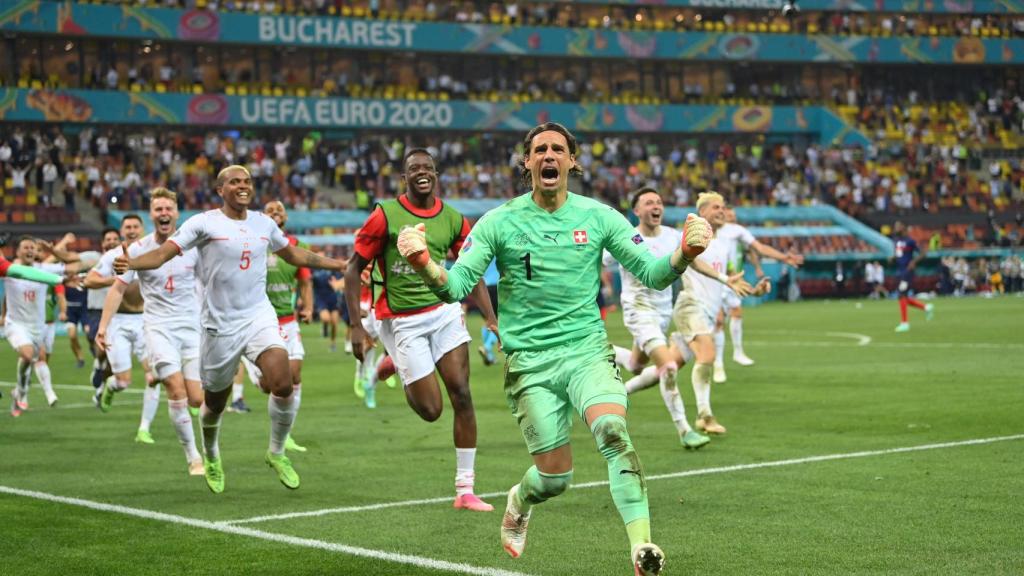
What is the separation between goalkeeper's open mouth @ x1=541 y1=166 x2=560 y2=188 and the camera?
7805 millimetres

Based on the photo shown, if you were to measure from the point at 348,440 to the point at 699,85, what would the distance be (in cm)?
6210

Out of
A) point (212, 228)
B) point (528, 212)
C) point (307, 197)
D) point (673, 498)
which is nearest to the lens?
point (528, 212)

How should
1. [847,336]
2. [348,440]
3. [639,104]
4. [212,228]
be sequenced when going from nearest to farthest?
1. [212,228]
2. [348,440]
3. [847,336]
4. [639,104]

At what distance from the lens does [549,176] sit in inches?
309

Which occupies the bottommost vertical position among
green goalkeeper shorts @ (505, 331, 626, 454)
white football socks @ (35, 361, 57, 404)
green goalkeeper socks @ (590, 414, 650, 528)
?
white football socks @ (35, 361, 57, 404)

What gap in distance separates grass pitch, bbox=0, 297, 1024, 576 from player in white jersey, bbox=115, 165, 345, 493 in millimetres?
600

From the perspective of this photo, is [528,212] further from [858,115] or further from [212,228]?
[858,115]

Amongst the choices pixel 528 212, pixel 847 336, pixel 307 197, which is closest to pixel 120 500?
pixel 528 212

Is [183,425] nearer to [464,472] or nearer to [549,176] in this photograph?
[464,472]

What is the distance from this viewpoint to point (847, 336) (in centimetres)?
3186

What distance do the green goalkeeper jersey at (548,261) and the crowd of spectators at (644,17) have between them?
56258 millimetres

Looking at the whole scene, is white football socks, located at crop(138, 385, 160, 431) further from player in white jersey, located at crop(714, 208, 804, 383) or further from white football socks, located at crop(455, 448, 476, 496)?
player in white jersey, located at crop(714, 208, 804, 383)

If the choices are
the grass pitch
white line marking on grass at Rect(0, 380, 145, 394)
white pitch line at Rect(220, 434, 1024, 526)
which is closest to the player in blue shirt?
the grass pitch

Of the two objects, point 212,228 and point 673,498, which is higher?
point 212,228
